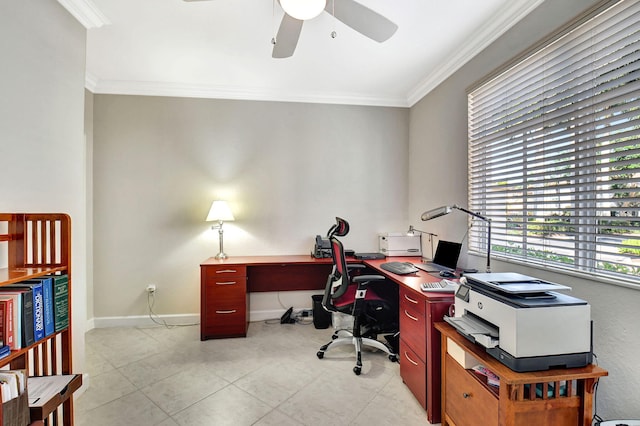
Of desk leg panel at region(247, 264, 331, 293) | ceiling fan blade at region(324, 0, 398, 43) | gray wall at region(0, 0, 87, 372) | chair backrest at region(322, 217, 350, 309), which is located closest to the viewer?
gray wall at region(0, 0, 87, 372)

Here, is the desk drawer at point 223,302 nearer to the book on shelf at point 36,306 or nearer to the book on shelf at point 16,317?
the book on shelf at point 36,306

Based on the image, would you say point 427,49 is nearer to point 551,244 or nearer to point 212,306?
point 551,244

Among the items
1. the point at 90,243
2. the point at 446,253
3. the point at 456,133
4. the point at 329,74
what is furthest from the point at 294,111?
the point at 90,243

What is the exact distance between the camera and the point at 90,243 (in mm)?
3057

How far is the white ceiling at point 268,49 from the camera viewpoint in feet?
6.44

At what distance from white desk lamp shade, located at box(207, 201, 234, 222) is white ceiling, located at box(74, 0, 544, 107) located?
1.30 meters

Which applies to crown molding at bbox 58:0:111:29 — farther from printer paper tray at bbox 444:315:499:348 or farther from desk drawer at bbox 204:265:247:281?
printer paper tray at bbox 444:315:499:348

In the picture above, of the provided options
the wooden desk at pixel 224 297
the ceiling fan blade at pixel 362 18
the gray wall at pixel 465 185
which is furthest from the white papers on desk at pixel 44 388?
the gray wall at pixel 465 185

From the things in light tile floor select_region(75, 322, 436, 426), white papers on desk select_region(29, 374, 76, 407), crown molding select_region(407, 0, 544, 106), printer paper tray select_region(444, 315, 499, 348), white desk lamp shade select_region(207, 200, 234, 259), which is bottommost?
light tile floor select_region(75, 322, 436, 426)

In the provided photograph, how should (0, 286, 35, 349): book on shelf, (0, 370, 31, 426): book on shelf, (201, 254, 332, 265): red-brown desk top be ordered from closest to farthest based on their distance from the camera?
(0, 370, 31, 426): book on shelf → (0, 286, 35, 349): book on shelf → (201, 254, 332, 265): red-brown desk top

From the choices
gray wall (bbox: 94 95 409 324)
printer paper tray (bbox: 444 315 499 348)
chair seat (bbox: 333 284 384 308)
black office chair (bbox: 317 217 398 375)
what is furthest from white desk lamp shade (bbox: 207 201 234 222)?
printer paper tray (bbox: 444 315 499 348)

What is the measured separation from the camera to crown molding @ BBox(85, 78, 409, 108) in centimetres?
306

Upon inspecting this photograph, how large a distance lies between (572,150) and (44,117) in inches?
120

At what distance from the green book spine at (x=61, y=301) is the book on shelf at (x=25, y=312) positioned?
5.4 inches
